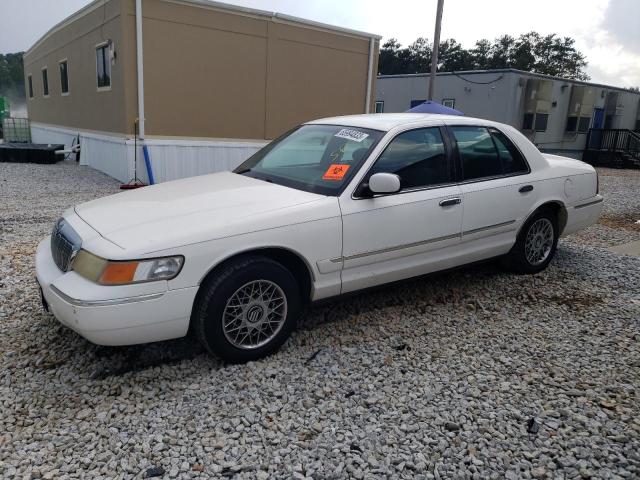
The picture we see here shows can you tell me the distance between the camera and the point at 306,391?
10.4 ft

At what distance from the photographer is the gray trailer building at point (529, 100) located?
20.3 meters

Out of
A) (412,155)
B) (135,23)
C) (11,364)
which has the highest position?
(135,23)

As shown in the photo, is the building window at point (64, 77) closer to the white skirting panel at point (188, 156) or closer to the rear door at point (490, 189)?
the white skirting panel at point (188, 156)

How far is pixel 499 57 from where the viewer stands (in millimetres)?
51875

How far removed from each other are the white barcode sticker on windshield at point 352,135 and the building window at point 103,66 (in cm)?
931

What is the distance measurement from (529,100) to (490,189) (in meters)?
18.2

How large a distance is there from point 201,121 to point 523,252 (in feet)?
28.6

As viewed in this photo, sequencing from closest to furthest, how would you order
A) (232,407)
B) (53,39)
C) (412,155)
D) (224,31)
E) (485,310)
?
(232,407)
(412,155)
(485,310)
(224,31)
(53,39)

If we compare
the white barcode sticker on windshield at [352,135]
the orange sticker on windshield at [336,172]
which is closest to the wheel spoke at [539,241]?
the white barcode sticker on windshield at [352,135]

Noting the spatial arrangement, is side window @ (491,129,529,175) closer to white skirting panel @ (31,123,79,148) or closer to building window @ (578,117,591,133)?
white skirting panel @ (31,123,79,148)

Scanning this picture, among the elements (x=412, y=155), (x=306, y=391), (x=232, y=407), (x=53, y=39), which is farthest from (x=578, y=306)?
(x=53, y=39)

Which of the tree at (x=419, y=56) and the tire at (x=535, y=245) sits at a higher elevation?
the tree at (x=419, y=56)

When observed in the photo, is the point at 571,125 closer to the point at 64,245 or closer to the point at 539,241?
the point at 539,241

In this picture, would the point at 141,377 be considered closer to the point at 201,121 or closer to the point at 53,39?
the point at 201,121
